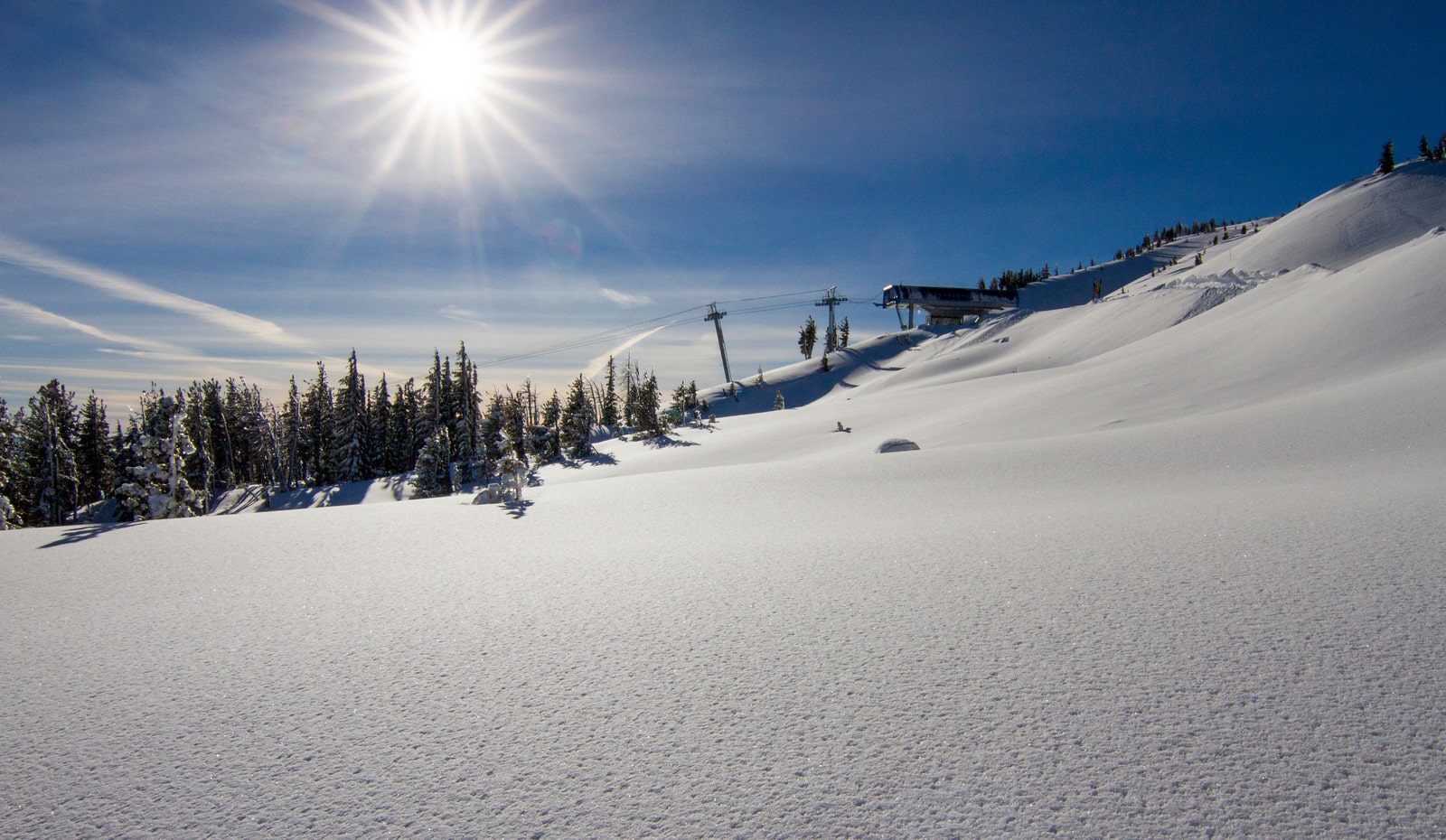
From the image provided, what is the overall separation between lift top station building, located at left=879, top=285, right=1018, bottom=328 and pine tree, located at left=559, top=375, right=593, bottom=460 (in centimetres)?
6281

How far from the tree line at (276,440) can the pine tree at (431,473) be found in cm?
8

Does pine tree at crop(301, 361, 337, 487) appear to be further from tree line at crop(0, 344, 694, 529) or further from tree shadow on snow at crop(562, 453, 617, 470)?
tree shadow on snow at crop(562, 453, 617, 470)

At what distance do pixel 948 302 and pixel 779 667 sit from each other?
9996 centimetres

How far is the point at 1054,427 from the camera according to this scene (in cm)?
1666

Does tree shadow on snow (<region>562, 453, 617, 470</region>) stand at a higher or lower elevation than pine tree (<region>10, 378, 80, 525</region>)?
lower

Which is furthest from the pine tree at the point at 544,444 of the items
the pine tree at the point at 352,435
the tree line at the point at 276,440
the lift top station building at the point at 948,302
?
the lift top station building at the point at 948,302

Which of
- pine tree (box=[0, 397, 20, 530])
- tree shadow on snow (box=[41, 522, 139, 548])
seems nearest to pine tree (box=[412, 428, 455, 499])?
pine tree (box=[0, 397, 20, 530])

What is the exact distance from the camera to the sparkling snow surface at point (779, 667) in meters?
2.72

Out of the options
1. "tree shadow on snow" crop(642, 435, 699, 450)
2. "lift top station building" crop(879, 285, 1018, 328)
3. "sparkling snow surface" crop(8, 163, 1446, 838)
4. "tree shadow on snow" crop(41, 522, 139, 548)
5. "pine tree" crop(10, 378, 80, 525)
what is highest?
"lift top station building" crop(879, 285, 1018, 328)

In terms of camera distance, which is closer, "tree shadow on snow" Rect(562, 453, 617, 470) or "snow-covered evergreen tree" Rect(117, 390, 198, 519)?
"snow-covered evergreen tree" Rect(117, 390, 198, 519)

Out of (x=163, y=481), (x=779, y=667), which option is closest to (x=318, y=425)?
(x=163, y=481)

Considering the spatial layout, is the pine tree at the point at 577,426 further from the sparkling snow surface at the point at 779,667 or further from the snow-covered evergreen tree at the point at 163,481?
the sparkling snow surface at the point at 779,667

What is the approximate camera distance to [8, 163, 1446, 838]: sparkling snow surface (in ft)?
8.92

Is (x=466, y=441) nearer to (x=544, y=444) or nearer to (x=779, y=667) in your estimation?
(x=544, y=444)
